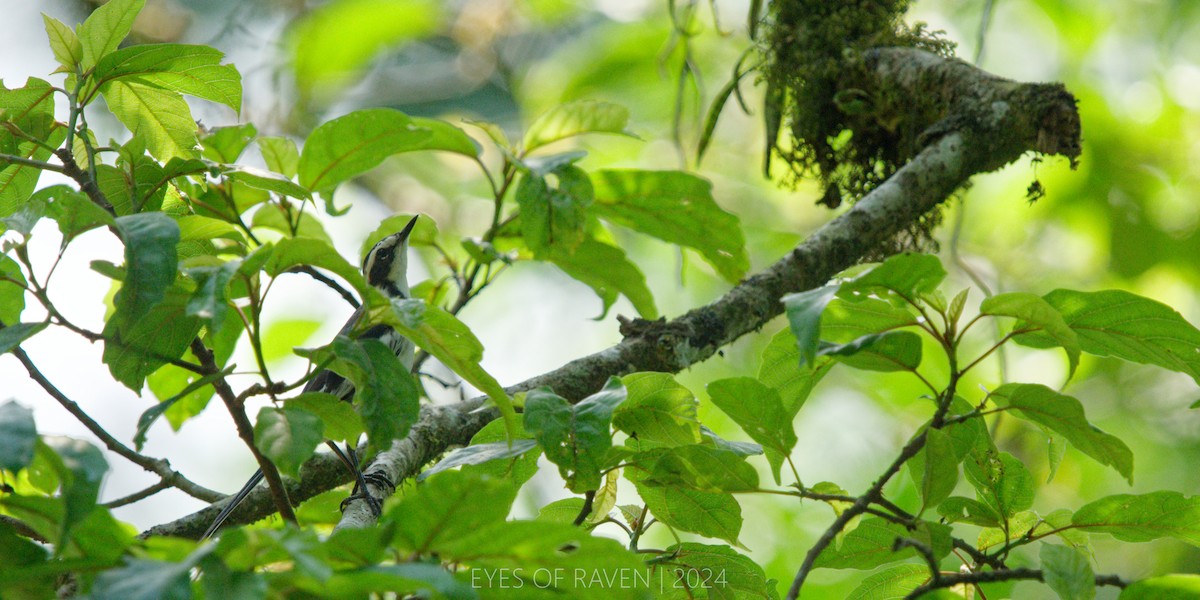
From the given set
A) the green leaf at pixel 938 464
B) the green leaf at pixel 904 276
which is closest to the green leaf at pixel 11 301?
the green leaf at pixel 904 276

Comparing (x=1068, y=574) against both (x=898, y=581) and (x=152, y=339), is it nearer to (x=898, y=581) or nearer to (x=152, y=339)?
(x=898, y=581)

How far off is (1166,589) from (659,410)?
84cm

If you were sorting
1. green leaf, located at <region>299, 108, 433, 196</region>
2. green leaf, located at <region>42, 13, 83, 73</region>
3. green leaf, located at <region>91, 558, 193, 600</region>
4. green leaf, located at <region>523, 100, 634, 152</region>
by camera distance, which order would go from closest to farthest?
1. green leaf, located at <region>91, 558, 193, 600</region>
2. green leaf, located at <region>42, 13, 83, 73</region>
3. green leaf, located at <region>299, 108, 433, 196</region>
4. green leaf, located at <region>523, 100, 634, 152</region>

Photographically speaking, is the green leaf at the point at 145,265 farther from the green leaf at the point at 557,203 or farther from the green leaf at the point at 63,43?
the green leaf at the point at 557,203

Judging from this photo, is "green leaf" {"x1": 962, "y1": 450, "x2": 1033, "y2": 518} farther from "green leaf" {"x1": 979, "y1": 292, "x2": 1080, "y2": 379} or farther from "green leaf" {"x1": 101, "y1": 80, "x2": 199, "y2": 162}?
"green leaf" {"x1": 101, "y1": 80, "x2": 199, "y2": 162}

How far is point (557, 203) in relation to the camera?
2.02 metres

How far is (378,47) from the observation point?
18.9ft

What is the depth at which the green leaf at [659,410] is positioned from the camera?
5.39 feet

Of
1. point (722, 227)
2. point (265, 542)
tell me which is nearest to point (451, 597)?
point (265, 542)

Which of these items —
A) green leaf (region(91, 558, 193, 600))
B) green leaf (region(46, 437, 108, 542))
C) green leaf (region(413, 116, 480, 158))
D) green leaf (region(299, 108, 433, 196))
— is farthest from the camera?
green leaf (region(413, 116, 480, 158))

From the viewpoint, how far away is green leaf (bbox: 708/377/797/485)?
1.57m

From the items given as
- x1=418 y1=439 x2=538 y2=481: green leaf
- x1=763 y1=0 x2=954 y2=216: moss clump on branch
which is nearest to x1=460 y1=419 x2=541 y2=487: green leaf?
x1=418 y1=439 x2=538 y2=481: green leaf

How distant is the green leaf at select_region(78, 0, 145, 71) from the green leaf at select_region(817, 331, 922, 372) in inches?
57.7

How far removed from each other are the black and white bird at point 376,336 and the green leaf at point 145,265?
472 millimetres
